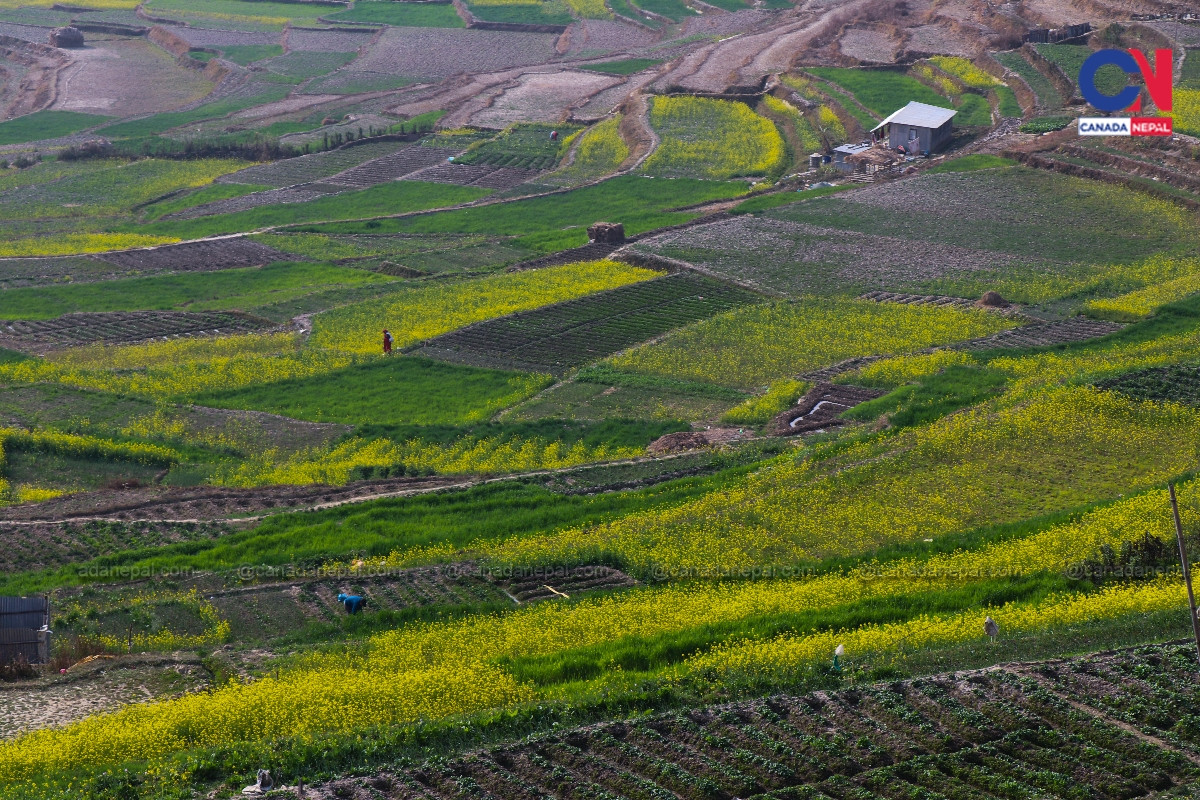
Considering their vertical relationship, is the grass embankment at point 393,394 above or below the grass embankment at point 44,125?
below

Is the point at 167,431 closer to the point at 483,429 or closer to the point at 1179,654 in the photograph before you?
the point at 483,429

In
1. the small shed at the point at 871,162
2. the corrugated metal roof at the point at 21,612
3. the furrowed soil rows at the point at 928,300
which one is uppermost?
the small shed at the point at 871,162

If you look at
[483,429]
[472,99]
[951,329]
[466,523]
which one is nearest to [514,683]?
[466,523]

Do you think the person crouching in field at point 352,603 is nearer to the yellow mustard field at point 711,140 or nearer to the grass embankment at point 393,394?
the grass embankment at point 393,394

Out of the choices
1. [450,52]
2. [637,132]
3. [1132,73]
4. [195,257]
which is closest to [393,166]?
[637,132]

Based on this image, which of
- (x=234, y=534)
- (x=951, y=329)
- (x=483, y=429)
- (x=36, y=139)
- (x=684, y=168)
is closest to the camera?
(x=234, y=534)

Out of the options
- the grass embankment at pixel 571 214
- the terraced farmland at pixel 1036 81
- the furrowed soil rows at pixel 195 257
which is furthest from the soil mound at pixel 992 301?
the furrowed soil rows at pixel 195 257

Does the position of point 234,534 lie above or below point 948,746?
below

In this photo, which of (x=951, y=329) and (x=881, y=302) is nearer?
(x=951, y=329)
